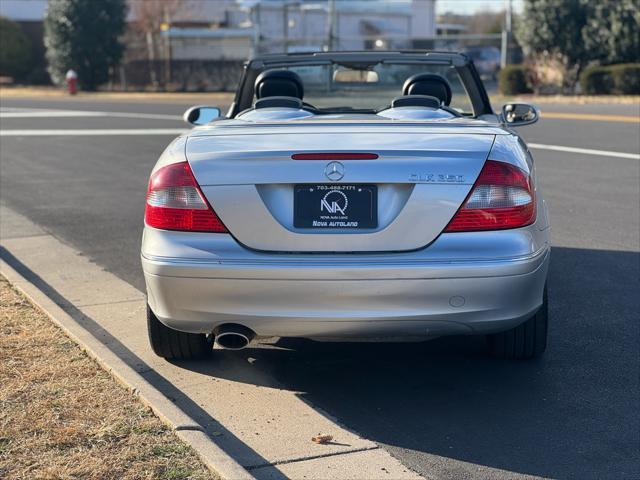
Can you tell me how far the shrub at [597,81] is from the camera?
3127cm

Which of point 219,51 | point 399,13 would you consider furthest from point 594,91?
point 399,13

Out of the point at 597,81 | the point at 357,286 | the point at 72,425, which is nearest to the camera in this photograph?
the point at 72,425

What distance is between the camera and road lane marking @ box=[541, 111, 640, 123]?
2148 centimetres

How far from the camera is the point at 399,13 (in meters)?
57.3

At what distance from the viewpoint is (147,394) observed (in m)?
4.30

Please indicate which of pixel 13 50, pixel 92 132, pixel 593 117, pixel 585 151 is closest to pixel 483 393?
pixel 585 151

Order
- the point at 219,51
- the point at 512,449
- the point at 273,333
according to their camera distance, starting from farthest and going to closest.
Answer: the point at 219,51 → the point at 273,333 → the point at 512,449

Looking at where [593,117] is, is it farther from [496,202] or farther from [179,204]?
[179,204]

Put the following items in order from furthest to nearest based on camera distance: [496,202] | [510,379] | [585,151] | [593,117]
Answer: [593,117] → [585,151] → [510,379] → [496,202]

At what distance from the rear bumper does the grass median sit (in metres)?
0.58

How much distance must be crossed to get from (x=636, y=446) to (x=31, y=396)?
262cm

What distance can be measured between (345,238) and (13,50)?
48.4 metres

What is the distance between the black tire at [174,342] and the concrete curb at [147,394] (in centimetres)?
23

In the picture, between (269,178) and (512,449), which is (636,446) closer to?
(512,449)
